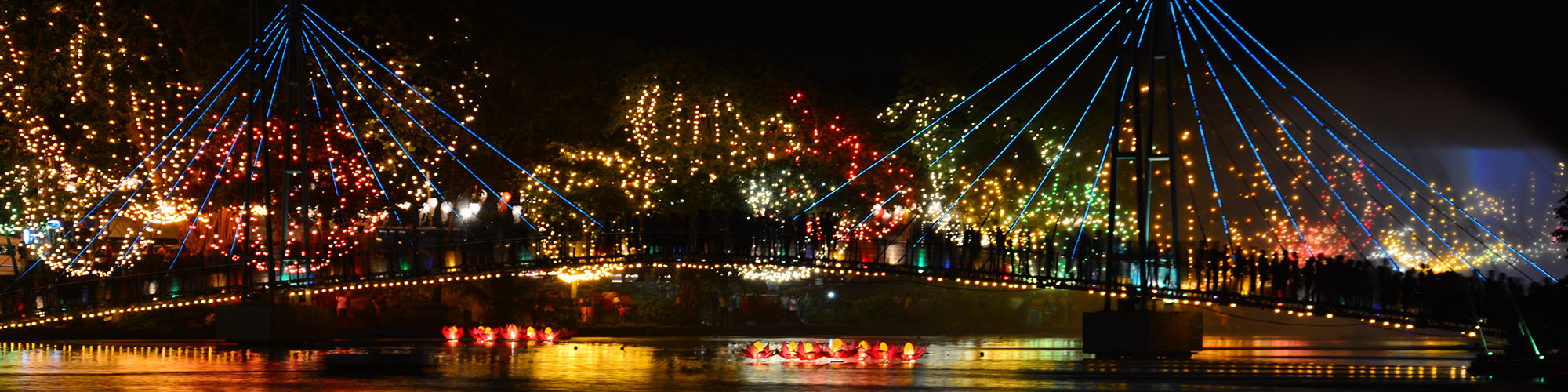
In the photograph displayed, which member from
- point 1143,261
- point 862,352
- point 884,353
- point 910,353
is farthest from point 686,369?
point 1143,261

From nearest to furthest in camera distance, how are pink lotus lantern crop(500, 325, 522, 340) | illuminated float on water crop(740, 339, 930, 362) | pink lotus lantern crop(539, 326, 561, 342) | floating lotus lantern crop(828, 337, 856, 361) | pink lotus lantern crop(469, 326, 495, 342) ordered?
illuminated float on water crop(740, 339, 930, 362)
floating lotus lantern crop(828, 337, 856, 361)
pink lotus lantern crop(539, 326, 561, 342)
pink lotus lantern crop(469, 326, 495, 342)
pink lotus lantern crop(500, 325, 522, 340)

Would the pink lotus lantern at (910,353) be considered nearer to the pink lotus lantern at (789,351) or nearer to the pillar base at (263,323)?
the pink lotus lantern at (789,351)

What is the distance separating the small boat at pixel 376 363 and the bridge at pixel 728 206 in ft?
14.7

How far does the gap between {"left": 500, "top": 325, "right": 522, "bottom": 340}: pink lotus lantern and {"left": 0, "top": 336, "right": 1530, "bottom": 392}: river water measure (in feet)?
2.55

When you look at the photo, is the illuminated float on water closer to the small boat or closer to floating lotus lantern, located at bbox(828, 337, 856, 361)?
floating lotus lantern, located at bbox(828, 337, 856, 361)

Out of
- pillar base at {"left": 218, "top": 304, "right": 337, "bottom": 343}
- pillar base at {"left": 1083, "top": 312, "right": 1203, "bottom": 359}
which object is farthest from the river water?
pillar base at {"left": 218, "top": 304, "right": 337, "bottom": 343}

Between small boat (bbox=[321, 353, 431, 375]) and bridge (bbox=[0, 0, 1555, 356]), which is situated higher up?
bridge (bbox=[0, 0, 1555, 356])

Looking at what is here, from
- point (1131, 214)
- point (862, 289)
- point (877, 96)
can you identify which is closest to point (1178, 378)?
point (1131, 214)

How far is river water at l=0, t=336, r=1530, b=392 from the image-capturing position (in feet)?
61.2

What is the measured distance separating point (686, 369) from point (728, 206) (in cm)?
1978

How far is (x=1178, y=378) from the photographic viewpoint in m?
20.2

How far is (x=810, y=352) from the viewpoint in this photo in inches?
952

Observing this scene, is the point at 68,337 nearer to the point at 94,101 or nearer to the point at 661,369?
the point at 94,101

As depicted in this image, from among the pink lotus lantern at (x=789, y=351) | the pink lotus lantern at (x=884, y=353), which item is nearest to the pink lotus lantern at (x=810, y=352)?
the pink lotus lantern at (x=789, y=351)
